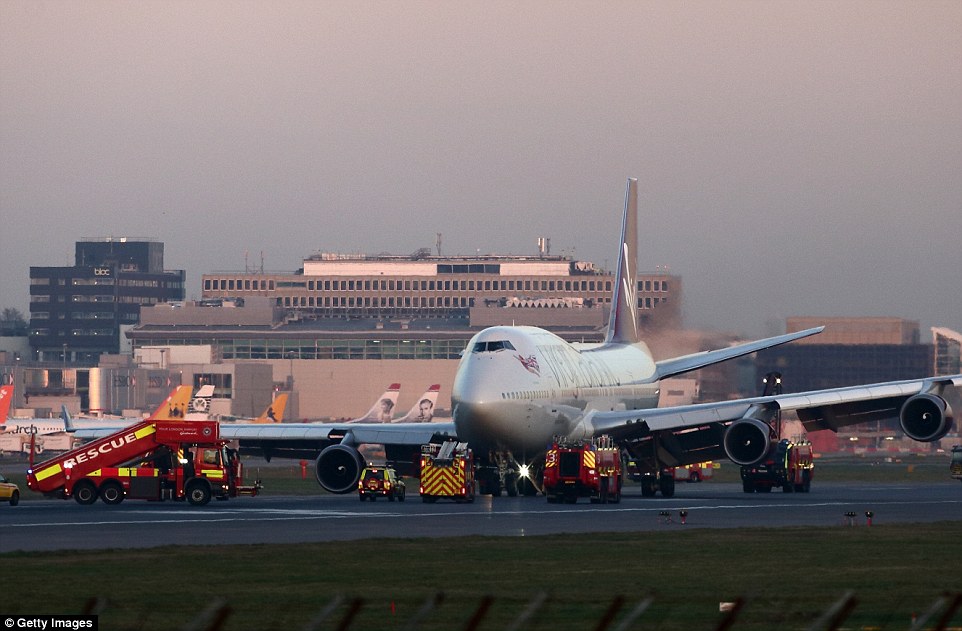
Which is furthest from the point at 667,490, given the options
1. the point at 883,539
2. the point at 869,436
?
the point at 869,436

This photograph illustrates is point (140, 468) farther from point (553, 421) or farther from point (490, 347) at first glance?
point (553, 421)

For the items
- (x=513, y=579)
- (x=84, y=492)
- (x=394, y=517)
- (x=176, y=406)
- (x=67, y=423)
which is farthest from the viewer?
(x=176, y=406)

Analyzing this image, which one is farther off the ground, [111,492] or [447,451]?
[447,451]

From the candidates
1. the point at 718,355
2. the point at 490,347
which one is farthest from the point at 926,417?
the point at 490,347

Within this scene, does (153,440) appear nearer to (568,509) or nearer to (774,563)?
(568,509)

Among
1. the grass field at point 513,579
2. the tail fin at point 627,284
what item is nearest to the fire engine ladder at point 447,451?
the grass field at point 513,579

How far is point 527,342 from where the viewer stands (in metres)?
62.0

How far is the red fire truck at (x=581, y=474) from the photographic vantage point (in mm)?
55656

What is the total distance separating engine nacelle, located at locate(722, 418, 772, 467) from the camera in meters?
58.0

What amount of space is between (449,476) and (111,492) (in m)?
11.0

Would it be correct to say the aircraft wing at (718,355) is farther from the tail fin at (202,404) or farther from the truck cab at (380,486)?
the tail fin at (202,404)

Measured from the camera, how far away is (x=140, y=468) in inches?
2218

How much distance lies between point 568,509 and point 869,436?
337 ft

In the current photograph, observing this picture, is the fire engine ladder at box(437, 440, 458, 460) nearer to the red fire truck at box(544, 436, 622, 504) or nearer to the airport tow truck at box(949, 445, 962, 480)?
the red fire truck at box(544, 436, 622, 504)
